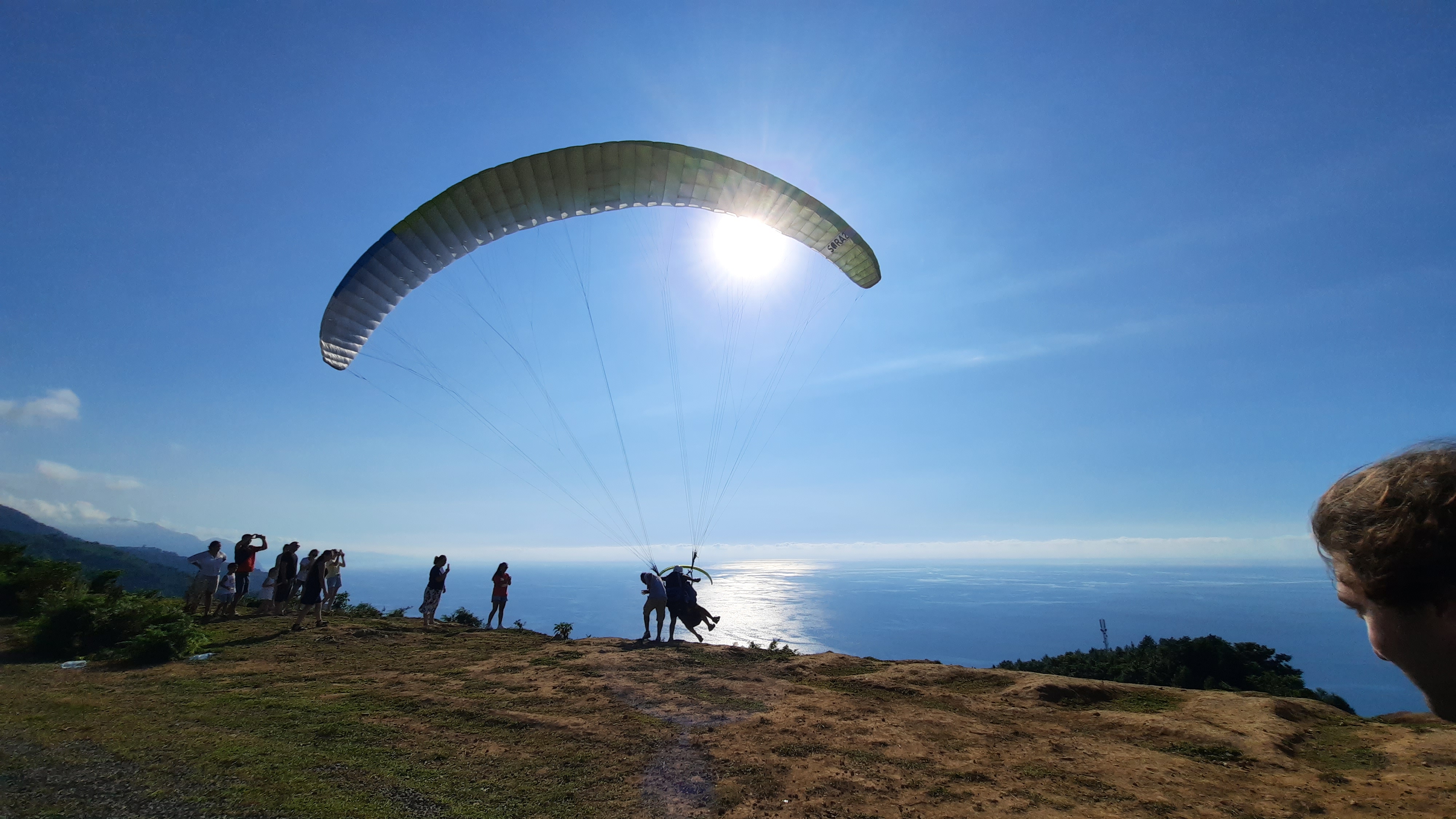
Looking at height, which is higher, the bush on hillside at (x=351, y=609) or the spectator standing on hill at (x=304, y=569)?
the spectator standing on hill at (x=304, y=569)

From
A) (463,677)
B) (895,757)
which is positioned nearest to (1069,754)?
(895,757)

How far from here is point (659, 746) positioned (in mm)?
7039

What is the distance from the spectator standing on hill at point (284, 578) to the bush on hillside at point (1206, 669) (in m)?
18.5

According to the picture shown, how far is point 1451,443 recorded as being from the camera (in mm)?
1518

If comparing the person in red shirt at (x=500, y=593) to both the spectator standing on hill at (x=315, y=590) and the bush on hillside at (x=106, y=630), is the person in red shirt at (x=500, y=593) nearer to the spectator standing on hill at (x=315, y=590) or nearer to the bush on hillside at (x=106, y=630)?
the spectator standing on hill at (x=315, y=590)

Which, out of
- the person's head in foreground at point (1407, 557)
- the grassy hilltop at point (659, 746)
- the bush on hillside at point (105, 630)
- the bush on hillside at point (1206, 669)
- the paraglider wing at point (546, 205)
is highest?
the paraglider wing at point (546, 205)

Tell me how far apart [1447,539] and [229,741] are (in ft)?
28.9

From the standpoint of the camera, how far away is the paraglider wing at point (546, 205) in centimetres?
1361

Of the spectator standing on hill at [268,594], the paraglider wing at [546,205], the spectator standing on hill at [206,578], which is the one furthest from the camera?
the spectator standing on hill at [268,594]

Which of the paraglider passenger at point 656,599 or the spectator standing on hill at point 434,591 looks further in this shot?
the spectator standing on hill at point 434,591

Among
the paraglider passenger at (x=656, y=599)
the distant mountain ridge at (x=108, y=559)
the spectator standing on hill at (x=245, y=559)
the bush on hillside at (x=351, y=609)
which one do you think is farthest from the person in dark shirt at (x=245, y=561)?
the distant mountain ridge at (x=108, y=559)

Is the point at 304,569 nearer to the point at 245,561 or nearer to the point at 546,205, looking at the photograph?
the point at 245,561

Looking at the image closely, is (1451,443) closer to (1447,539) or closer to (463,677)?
(1447,539)

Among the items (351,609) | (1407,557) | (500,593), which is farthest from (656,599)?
(1407,557)
